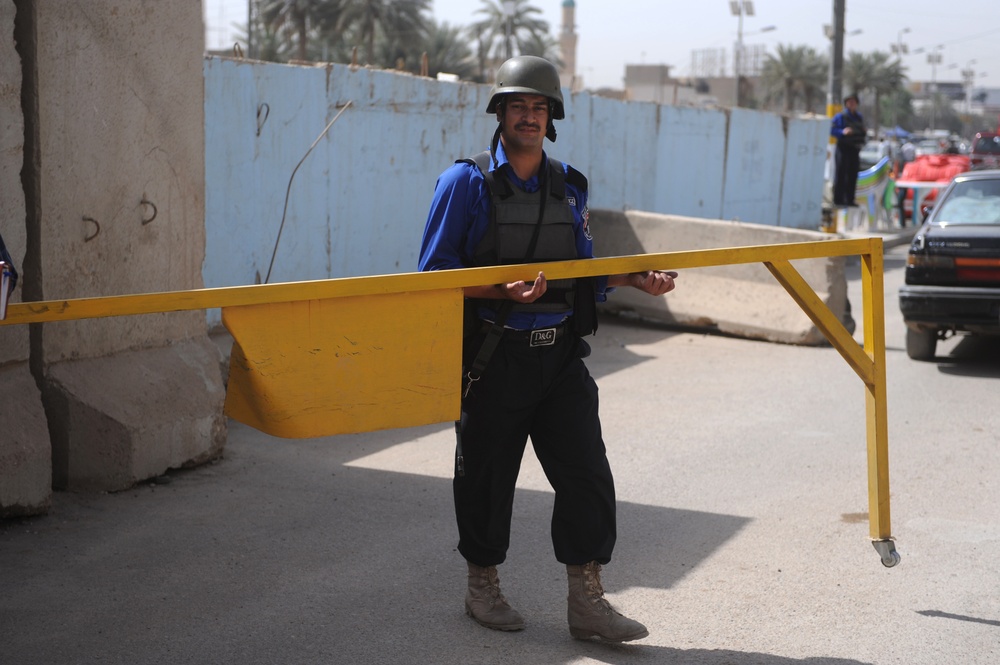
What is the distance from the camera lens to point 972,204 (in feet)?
31.5

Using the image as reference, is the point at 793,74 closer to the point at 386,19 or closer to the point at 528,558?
the point at 386,19

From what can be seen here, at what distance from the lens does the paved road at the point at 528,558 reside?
3.86 m

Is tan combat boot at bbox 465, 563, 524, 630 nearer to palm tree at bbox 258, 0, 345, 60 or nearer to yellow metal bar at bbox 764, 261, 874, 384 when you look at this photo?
yellow metal bar at bbox 764, 261, 874, 384

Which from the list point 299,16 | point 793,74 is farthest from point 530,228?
point 793,74

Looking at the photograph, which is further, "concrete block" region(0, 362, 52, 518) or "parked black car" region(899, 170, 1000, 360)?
"parked black car" region(899, 170, 1000, 360)

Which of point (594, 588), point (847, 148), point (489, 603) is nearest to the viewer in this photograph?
point (594, 588)

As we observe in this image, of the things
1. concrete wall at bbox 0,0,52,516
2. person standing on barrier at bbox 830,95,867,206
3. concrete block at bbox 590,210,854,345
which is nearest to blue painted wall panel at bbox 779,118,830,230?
person standing on barrier at bbox 830,95,867,206

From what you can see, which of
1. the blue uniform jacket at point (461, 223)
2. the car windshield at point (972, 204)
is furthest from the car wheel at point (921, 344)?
the blue uniform jacket at point (461, 223)

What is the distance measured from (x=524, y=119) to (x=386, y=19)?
52.4 metres

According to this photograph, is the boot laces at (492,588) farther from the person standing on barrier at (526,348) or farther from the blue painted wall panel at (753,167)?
the blue painted wall panel at (753,167)

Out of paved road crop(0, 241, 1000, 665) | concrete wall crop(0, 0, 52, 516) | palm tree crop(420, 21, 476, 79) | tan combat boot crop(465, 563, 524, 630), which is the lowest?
paved road crop(0, 241, 1000, 665)

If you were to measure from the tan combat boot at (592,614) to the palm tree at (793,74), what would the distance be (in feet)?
257

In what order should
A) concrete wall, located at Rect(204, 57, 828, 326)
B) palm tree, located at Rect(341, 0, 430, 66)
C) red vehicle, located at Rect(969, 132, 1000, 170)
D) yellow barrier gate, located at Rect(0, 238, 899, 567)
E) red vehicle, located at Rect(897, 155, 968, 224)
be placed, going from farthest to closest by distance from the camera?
palm tree, located at Rect(341, 0, 430, 66)
red vehicle, located at Rect(969, 132, 1000, 170)
red vehicle, located at Rect(897, 155, 968, 224)
concrete wall, located at Rect(204, 57, 828, 326)
yellow barrier gate, located at Rect(0, 238, 899, 567)

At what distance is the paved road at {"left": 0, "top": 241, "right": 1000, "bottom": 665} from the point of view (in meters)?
3.86
